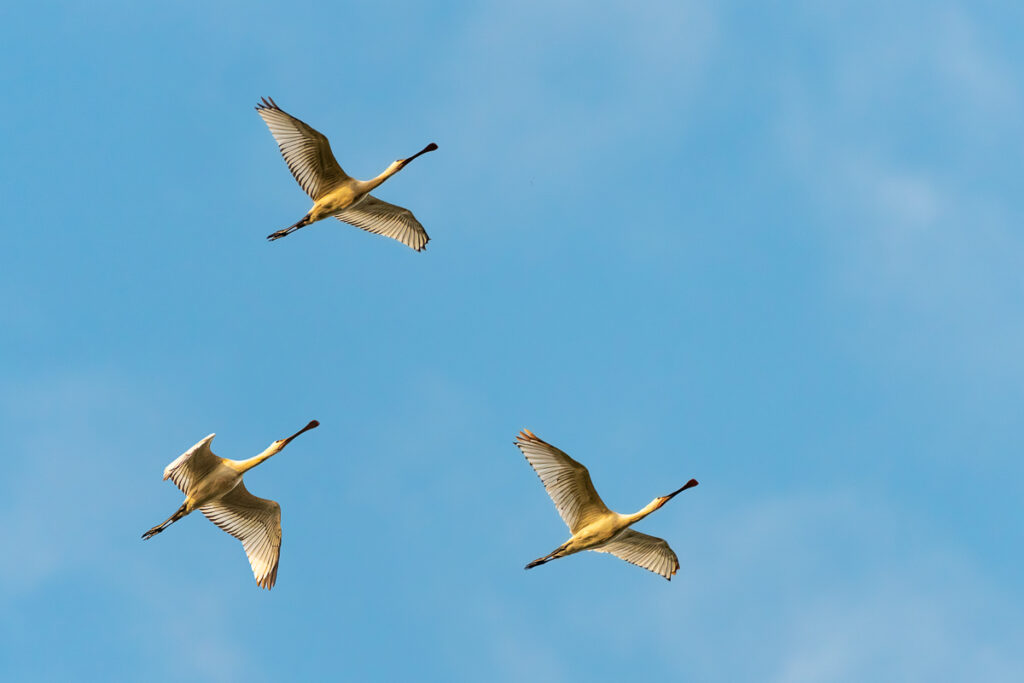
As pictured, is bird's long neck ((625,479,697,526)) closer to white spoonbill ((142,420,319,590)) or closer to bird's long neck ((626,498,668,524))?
bird's long neck ((626,498,668,524))

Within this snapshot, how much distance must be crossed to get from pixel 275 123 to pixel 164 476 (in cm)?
725

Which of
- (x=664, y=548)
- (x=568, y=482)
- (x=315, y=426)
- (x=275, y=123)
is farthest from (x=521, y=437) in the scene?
(x=275, y=123)

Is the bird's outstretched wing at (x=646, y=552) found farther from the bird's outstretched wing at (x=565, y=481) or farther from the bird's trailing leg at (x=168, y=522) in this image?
the bird's trailing leg at (x=168, y=522)

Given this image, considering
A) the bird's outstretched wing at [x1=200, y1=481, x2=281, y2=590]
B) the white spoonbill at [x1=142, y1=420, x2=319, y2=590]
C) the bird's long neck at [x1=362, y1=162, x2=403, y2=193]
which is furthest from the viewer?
the bird's long neck at [x1=362, y1=162, x2=403, y2=193]

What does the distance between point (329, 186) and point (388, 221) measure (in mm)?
2765

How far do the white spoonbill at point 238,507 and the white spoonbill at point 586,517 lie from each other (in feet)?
17.0

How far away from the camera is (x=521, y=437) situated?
23.2 meters

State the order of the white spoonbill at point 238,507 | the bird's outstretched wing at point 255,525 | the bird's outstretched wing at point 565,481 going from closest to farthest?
the bird's outstretched wing at point 565,481 < the white spoonbill at point 238,507 < the bird's outstretched wing at point 255,525

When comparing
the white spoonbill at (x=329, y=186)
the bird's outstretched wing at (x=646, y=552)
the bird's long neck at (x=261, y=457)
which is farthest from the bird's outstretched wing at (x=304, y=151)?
the bird's outstretched wing at (x=646, y=552)

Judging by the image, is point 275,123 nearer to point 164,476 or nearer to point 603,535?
point 164,476

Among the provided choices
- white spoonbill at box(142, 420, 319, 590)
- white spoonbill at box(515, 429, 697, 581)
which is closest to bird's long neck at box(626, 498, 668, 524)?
white spoonbill at box(515, 429, 697, 581)

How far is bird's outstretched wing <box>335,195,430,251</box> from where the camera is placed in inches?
1141

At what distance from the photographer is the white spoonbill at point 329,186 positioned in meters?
25.9

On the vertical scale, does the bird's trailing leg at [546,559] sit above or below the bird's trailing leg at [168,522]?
above
